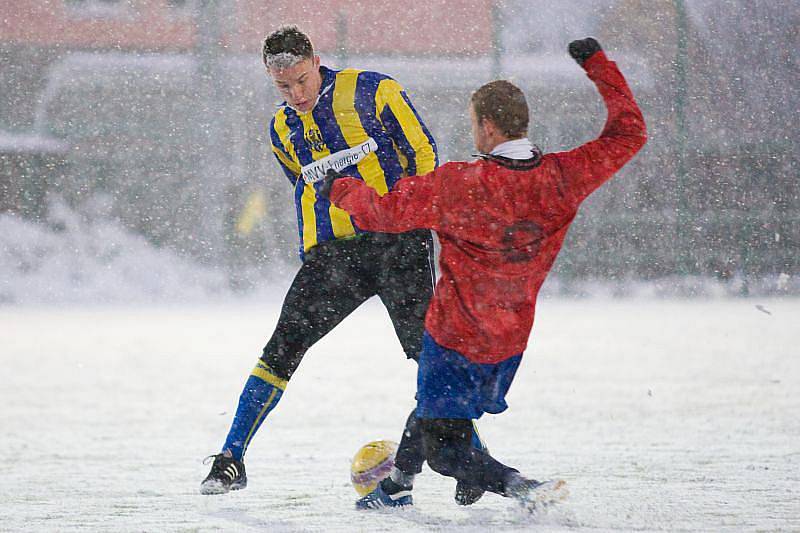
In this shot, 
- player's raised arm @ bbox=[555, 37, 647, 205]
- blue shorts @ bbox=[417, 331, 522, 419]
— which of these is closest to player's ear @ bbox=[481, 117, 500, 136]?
player's raised arm @ bbox=[555, 37, 647, 205]

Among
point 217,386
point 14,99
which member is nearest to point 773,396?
point 217,386

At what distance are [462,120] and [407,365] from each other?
7358 millimetres

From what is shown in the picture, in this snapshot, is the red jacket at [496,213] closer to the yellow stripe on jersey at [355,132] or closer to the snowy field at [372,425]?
the snowy field at [372,425]

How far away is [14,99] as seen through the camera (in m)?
16.5

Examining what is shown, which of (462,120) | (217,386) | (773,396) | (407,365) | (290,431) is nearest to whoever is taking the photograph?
(290,431)

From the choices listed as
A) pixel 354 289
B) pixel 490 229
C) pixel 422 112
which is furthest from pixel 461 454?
pixel 422 112

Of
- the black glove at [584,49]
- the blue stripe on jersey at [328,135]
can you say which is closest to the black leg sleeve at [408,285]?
the blue stripe on jersey at [328,135]

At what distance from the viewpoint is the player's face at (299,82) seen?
11.9ft

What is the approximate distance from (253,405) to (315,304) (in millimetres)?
379

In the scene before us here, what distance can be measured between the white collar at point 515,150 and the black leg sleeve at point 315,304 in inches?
34.7

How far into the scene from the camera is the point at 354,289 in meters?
3.73

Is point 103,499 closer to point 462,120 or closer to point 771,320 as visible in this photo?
point 771,320

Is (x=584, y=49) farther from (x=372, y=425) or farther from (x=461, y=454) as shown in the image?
(x=372, y=425)

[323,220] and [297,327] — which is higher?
[323,220]
